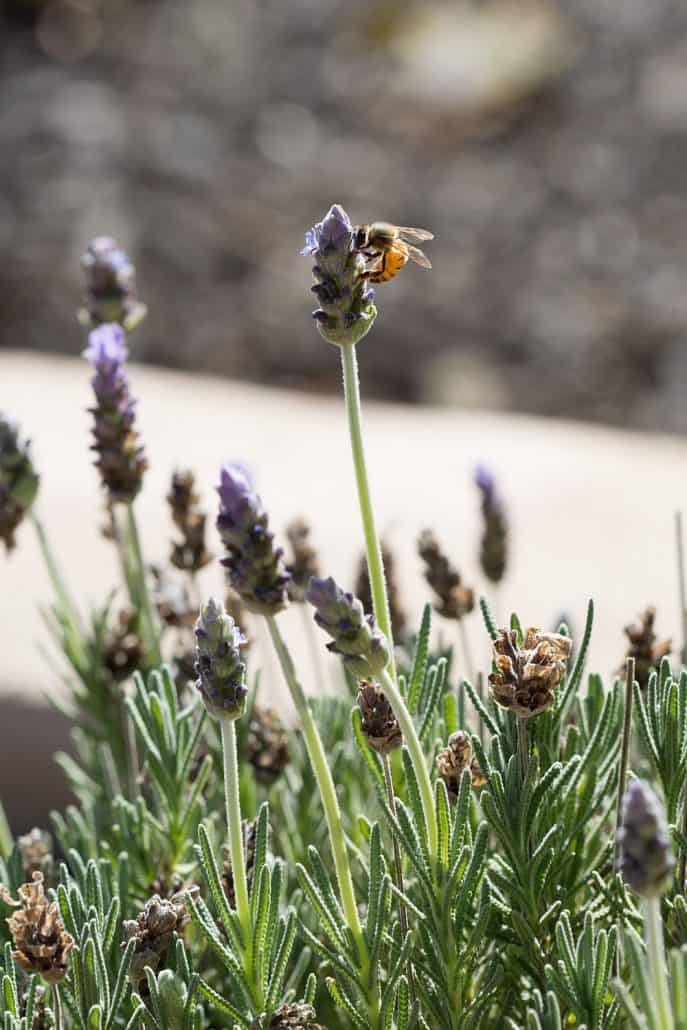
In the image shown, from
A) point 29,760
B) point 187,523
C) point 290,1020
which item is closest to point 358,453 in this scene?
point 290,1020

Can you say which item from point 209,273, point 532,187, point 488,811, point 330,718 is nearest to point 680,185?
point 532,187

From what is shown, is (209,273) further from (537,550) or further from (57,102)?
(537,550)

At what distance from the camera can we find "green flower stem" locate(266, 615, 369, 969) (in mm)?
627

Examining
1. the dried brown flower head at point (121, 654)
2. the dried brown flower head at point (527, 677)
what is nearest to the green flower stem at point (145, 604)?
the dried brown flower head at point (121, 654)

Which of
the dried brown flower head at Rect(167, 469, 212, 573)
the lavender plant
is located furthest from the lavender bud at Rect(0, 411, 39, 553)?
the dried brown flower head at Rect(167, 469, 212, 573)

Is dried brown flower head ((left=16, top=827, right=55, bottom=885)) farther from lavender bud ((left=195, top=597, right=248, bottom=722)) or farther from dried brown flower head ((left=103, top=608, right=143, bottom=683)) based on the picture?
lavender bud ((left=195, top=597, right=248, bottom=722))

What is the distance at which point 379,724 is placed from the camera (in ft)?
2.27

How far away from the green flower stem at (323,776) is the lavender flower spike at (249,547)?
0.01 m

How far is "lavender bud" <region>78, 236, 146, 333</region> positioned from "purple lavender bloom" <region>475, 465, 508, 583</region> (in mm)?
281

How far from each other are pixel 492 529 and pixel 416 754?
44 cm

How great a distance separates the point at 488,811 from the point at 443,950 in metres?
0.07

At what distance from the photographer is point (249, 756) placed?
97 centimetres

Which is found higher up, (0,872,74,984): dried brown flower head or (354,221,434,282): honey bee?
(354,221,434,282): honey bee

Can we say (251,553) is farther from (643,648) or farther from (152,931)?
(643,648)
